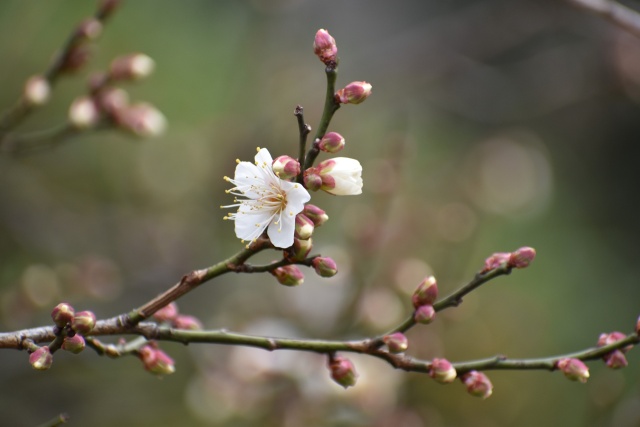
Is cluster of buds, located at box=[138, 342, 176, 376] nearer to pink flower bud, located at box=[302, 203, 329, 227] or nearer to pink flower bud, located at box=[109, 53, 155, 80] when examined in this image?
pink flower bud, located at box=[302, 203, 329, 227]

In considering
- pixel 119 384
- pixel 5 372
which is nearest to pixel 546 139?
pixel 119 384

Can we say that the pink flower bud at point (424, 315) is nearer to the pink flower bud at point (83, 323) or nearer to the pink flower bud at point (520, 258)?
the pink flower bud at point (520, 258)

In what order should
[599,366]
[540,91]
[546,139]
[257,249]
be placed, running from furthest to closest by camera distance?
[546,139], [540,91], [599,366], [257,249]

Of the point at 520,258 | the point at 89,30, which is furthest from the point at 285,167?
the point at 89,30

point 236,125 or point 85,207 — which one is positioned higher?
point 236,125

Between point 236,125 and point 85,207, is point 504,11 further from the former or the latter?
point 85,207

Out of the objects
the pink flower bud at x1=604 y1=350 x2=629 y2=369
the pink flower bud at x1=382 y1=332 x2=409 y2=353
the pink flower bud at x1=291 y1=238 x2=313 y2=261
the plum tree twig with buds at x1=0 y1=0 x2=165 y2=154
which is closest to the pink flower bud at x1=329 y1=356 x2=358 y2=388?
the pink flower bud at x1=382 y1=332 x2=409 y2=353

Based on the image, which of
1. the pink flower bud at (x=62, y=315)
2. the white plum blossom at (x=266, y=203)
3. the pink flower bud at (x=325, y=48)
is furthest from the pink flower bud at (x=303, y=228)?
the pink flower bud at (x=62, y=315)
